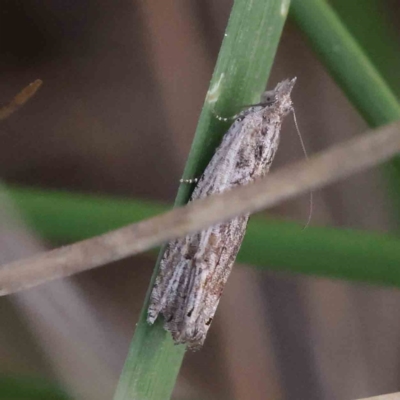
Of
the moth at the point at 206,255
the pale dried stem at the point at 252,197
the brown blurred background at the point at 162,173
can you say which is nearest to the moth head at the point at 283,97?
the moth at the point at 206,255

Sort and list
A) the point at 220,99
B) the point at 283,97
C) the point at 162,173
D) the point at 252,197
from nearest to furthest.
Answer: the point at 252,197 → the point at 220,99 → the point at 283,97 → the point at 162,173

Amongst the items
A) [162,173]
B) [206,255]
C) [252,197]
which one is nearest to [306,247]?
[206,255]

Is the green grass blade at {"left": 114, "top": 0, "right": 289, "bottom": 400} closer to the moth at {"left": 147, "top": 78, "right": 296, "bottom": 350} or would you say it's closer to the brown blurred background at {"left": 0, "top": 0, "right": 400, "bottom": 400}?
the moth at {"left": 147, "top": 78, "right": 296, "bottom": 350}

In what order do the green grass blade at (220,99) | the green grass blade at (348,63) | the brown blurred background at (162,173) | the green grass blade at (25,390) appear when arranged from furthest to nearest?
the brown blurred background at (162,173) → the green grass blade at (25,390) → the green grass blade at (348,63) → the green grass blade at (220,99)

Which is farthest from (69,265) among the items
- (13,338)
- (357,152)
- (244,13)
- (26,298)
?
(13,338)

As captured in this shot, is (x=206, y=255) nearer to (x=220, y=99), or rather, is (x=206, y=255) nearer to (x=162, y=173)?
(x=220, y=99)

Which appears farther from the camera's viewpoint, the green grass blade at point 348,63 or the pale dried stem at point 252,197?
the green grass blade at point 348,63

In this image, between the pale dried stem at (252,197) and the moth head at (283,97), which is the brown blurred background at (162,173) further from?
the pale dried stem at (252,197)
